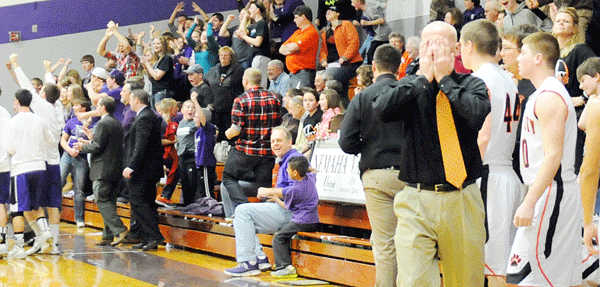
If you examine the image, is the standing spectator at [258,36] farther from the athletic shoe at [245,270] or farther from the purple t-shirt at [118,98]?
the athletic shoe at [245,270]

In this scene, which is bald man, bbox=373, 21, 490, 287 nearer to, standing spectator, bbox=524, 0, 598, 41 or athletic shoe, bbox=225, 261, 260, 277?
athletic shoe, bbox=225, 261, 260, 277

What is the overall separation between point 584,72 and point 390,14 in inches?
285

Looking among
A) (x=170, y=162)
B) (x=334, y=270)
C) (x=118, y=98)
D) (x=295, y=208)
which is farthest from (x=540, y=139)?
(x=118, y=98)

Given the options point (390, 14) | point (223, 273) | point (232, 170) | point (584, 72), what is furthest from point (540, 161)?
point (390, 14)

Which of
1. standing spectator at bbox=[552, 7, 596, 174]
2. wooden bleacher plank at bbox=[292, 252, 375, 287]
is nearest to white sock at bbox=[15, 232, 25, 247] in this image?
wooden bleacher plank at bbox=[292, 252, 375, 287]

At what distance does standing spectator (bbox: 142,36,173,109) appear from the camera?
12.1 m

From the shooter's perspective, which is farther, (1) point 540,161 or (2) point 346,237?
(2) point 346,237

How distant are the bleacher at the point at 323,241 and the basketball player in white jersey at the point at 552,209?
246cm

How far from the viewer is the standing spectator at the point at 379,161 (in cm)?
492

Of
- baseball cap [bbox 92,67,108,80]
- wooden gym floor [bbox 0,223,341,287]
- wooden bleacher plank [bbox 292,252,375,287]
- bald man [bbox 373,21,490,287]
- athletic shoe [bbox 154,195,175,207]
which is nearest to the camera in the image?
bald man [bbox 373,21,490,287]

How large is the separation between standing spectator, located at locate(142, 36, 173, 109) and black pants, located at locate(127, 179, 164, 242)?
353cm

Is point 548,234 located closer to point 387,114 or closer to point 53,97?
point 387,114

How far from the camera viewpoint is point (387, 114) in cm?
355

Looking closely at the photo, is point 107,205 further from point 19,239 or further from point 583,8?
point 583,8
